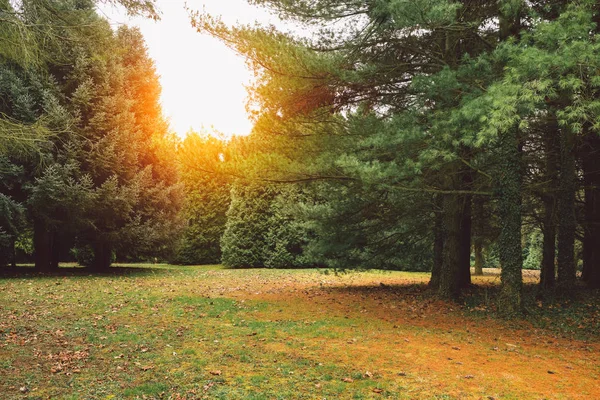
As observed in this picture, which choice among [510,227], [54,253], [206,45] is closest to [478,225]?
[510,227]

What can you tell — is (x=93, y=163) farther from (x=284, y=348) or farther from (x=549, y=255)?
(x=549, y=255)

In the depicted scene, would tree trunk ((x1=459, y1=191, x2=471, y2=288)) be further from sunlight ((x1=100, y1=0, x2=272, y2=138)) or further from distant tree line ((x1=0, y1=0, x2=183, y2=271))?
distant tree line ((x1=0, y1=0, x2=183, y2=271))

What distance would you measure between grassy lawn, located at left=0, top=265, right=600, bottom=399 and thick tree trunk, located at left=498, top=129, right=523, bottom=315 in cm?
49

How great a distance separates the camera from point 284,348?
18.9 feet

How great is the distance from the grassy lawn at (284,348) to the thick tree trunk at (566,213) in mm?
654

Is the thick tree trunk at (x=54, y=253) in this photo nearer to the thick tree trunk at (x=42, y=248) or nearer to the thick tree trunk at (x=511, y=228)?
the thick tree trunk at (x=42, y=248)

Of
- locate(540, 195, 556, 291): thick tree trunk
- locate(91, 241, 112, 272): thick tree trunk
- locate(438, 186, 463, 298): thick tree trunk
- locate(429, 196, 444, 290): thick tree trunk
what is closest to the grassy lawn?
locate(438, 186, 463, 298): thick tree trunk

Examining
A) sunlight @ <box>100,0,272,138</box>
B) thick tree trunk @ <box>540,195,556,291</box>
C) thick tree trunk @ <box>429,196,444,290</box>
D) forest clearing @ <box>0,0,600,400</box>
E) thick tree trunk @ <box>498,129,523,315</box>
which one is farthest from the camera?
Result: thick tree trunk @ <box>429,196,444,290</box>

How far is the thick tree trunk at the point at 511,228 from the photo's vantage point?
8031 millimetres

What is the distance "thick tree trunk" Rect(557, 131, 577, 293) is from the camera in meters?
9.40

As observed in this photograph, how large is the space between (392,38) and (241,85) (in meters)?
3.48

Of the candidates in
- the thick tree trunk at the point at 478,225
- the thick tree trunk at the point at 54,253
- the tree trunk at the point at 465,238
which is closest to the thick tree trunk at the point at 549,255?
the thick tree trunk at the point at 478,225

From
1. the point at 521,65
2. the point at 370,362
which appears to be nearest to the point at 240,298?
the point at 370,362

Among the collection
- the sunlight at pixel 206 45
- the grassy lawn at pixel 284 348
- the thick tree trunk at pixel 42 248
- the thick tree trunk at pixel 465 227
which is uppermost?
the sunlight at pixel 206 45
